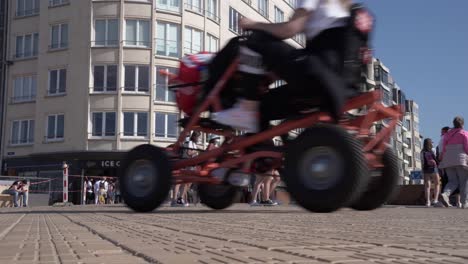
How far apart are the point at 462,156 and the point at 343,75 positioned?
5.95m

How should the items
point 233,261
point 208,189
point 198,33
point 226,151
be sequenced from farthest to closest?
point 198,33
point 208,189
point 226,151
point 233,261

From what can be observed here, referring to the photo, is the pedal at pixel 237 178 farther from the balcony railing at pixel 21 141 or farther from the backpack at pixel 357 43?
the balcony railing at pixel 21 141

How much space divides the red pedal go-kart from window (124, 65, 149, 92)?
2872 cm

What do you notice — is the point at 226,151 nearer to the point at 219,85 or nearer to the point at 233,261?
the point at 219,85

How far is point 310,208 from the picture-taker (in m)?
4.82

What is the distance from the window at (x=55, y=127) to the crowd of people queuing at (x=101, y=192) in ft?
14.4

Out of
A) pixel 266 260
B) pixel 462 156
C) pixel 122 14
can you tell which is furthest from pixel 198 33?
pixel 266 260

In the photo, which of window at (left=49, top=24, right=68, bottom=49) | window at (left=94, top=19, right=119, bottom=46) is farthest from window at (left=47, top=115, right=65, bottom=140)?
window at (left=94, top=19, right=119, bottom=46)

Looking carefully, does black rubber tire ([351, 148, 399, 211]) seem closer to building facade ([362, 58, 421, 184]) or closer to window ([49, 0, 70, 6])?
window ([49, 0, 70, 6])

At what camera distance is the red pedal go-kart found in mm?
4660

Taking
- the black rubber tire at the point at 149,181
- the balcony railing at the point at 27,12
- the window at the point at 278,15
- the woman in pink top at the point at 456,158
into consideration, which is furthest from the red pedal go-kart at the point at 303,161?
the window at the point at 278,15

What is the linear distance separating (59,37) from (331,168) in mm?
34260

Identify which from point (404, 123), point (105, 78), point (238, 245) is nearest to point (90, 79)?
point (105, 78)

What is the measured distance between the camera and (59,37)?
36469mm
